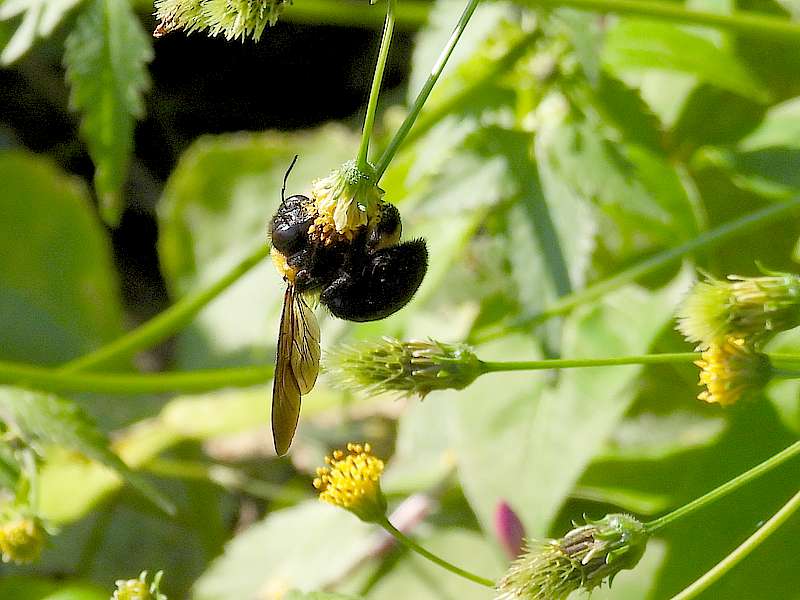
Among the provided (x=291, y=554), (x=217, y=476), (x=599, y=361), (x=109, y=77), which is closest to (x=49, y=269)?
(x=217, y=476)

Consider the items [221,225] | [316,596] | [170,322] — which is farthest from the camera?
[221,225]

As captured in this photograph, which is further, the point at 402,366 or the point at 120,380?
the point at 120,380

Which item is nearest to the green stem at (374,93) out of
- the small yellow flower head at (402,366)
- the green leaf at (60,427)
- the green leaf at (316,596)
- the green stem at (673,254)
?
the small yellow flower head at (402,366)

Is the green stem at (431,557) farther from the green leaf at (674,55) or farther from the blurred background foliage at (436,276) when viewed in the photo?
the green leaf at (674,55)

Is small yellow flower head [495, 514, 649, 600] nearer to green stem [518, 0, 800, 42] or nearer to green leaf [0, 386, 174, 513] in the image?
green leaf [0, 386, 174, 513]

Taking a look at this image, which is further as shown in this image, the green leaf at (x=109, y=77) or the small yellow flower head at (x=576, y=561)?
the green leaf at (x=109, y=77)

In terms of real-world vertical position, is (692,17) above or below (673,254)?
above

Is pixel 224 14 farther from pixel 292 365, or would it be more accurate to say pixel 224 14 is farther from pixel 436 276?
pixel 436 276

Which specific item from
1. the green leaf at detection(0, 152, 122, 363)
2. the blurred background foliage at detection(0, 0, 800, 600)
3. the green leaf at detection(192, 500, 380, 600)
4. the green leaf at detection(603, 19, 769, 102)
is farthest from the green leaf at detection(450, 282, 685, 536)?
the green leaf at detection(0, 152, 122, 363)
